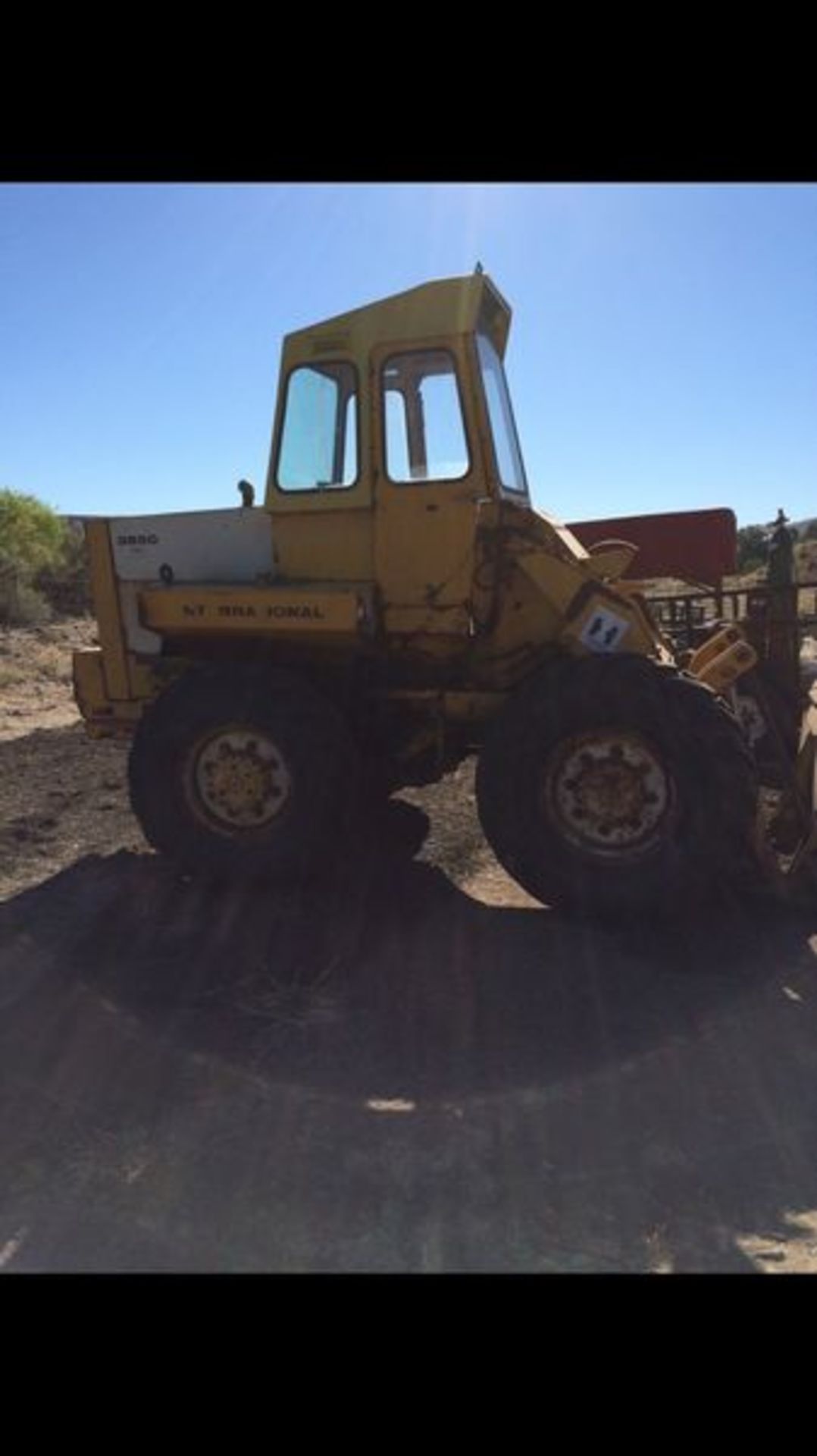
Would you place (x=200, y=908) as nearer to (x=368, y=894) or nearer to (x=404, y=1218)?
(x=368, y=894)

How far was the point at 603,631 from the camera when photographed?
5.66 metres

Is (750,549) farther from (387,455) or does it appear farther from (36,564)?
(387,455)

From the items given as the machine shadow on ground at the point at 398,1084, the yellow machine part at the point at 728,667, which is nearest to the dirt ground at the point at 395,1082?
the machine shadow on ground at the point at 398,1084

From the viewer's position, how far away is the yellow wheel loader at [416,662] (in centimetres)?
522

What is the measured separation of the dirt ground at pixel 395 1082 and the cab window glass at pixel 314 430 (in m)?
2.28

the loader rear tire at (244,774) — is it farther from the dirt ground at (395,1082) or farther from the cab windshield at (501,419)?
the cab windshield at (501,419)

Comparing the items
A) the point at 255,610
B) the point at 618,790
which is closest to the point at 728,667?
the point at 618,790

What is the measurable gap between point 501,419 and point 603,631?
1.47 metres

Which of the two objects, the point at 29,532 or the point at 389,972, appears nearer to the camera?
the point at 389,972

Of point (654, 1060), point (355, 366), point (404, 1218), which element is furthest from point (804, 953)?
point (355, 366)

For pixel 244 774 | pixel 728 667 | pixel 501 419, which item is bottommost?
pixel 244 774

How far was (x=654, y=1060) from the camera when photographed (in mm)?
4117

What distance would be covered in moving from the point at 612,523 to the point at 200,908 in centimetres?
443

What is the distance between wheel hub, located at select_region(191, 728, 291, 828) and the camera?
18.8 feet
